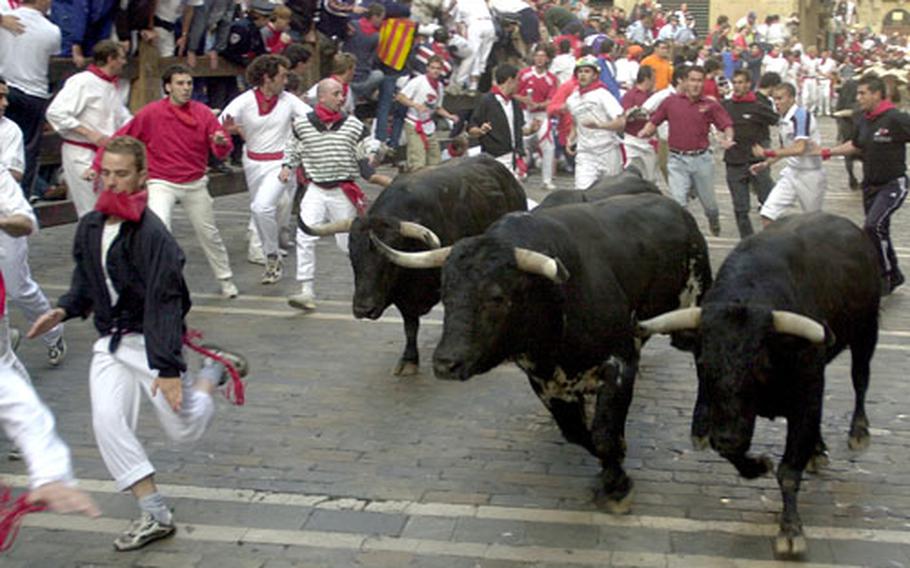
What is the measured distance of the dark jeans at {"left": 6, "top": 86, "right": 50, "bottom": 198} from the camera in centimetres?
1184

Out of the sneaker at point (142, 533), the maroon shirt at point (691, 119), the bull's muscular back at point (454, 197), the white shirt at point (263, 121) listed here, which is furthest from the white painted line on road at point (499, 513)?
the maroon shirt at point (691, 119)

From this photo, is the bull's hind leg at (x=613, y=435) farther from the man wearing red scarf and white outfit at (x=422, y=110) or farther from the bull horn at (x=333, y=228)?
the man wearing red scarf and white outfit at (x=422, y=110)

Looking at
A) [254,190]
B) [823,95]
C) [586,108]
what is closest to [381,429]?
[254,190]

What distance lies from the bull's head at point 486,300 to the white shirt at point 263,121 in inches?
248

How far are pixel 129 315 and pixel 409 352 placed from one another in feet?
12.2

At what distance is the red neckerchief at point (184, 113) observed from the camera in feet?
38.2

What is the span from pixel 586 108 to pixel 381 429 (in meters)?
8.23

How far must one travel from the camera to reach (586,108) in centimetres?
1593

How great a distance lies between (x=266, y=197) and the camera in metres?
12.8

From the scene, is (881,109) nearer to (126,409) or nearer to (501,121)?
(501,121)

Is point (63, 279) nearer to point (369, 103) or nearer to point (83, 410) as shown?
point (83, 410)

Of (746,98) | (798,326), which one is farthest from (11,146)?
(746,98)

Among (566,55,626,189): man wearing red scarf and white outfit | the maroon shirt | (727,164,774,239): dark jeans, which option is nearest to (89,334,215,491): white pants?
the maroon shirt

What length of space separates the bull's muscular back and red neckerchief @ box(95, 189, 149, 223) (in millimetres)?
3520
